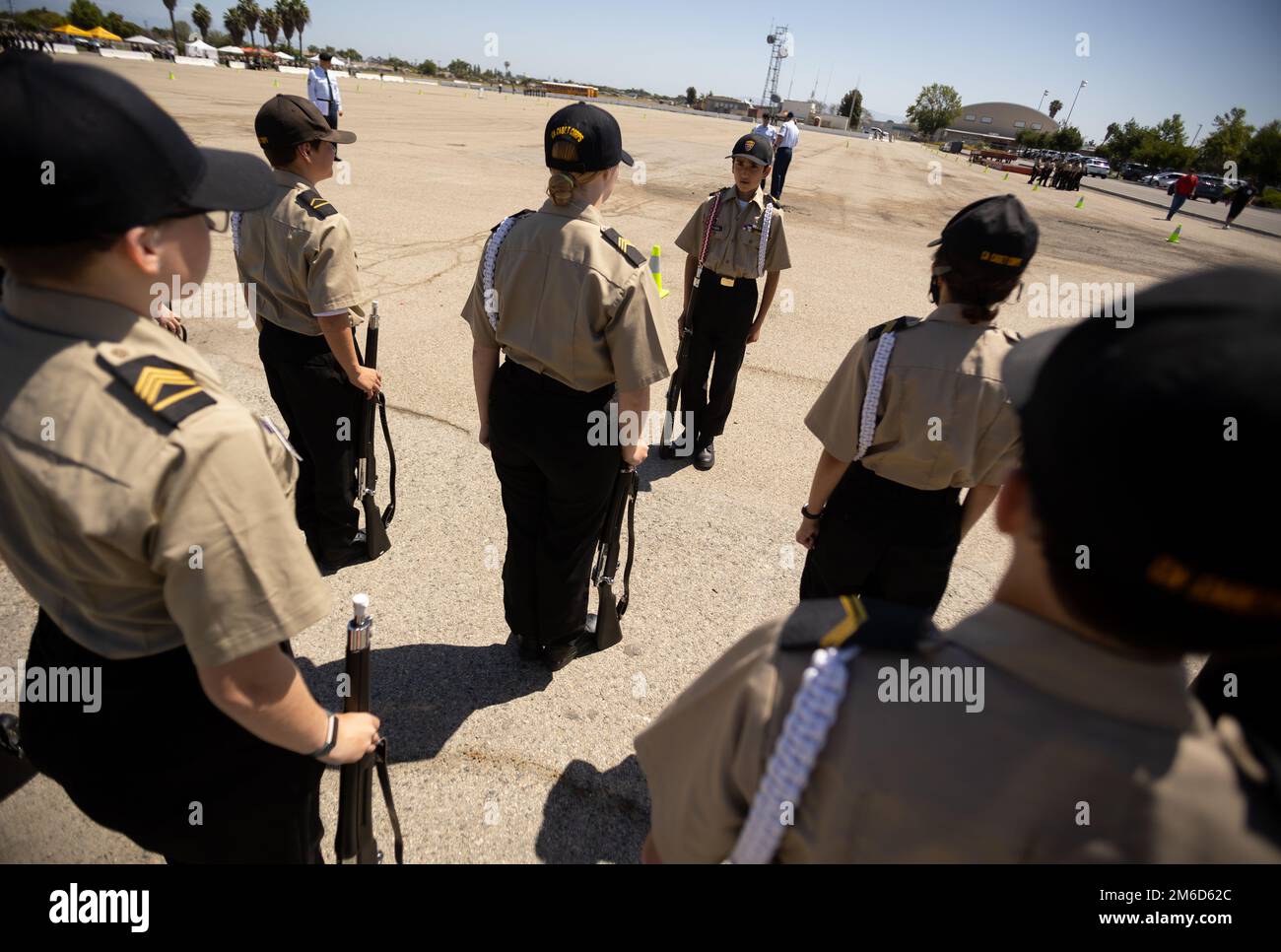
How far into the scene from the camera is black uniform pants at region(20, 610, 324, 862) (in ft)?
4.34

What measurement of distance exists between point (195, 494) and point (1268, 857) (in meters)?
1.50

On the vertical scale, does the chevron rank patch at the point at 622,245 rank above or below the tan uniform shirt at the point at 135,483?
above

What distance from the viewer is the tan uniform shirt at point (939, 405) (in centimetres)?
200

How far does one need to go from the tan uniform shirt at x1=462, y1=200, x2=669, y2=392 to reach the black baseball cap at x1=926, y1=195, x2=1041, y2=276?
1027mm

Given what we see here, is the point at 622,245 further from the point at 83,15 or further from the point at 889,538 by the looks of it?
the point at 83,15

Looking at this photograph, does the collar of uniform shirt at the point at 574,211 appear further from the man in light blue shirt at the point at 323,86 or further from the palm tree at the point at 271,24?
the palm tree at the point at 271,24

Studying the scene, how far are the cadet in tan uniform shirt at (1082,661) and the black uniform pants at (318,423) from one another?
2948 millimetres

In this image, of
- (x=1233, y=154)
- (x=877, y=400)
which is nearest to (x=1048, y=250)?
(x=877, y=400)

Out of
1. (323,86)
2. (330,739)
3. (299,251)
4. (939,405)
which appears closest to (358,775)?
(330,739)

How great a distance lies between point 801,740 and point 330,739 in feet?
3.66

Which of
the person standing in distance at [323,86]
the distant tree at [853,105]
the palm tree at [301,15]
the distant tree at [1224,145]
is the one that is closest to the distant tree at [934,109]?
the distant tree at [853,105]

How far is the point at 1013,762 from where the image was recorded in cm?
77

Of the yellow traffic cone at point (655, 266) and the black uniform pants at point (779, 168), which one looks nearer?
the yellow traffic cone at point (655, 266)

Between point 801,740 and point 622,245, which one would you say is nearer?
point 801,740
